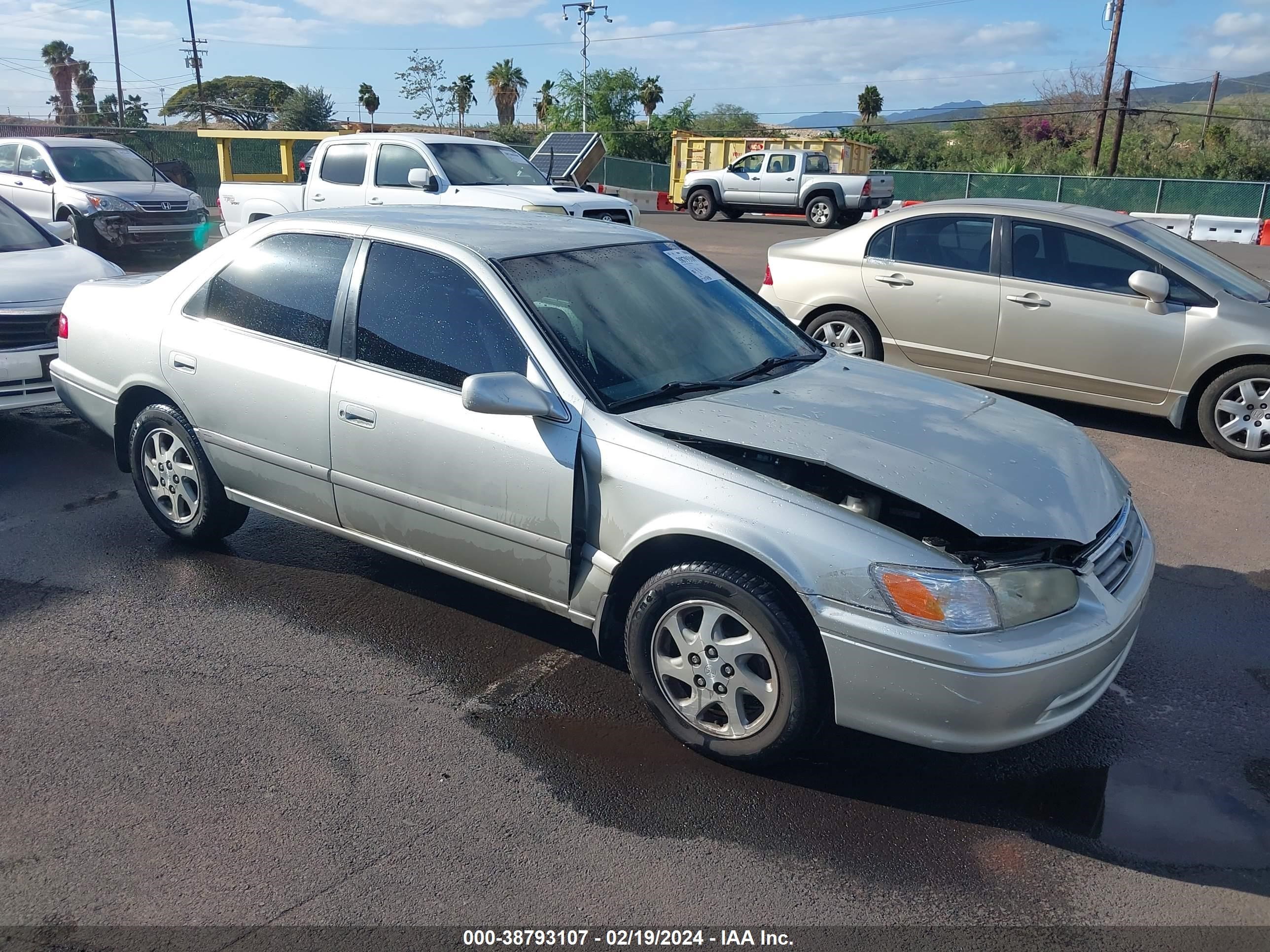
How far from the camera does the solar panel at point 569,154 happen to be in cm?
1998

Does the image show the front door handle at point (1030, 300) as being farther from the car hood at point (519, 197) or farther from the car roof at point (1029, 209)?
the car hood at point (519, 197)

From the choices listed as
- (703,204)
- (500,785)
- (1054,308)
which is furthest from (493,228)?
(703,204)

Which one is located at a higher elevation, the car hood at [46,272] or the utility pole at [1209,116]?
the utility pole at [1209,116]

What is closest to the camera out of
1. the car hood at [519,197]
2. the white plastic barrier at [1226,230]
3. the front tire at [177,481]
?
the front tire at [177,481]

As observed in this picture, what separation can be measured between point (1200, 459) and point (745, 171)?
22.9 metres

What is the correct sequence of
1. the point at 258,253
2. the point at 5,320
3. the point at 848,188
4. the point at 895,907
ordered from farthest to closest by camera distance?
the point at 848,188, the point at 5,320, the point at 258,253, the point at 895,907

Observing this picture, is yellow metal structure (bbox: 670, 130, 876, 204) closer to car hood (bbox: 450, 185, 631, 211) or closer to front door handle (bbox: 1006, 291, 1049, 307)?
car hood (bbox: 450, 185, 631, 211)

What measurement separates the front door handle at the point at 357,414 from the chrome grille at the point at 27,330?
3815 millimetres

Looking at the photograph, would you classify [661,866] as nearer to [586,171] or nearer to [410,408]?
[410,408]

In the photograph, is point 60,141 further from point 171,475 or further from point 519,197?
point 171,475

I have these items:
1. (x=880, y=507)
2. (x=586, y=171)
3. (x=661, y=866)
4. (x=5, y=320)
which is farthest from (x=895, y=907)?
(x=586, y=171)

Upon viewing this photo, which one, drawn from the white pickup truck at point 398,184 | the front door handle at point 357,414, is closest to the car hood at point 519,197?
the white pickup truck at point 398,184

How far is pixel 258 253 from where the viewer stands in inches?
183

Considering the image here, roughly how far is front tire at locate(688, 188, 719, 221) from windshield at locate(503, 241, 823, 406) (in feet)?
82.4
